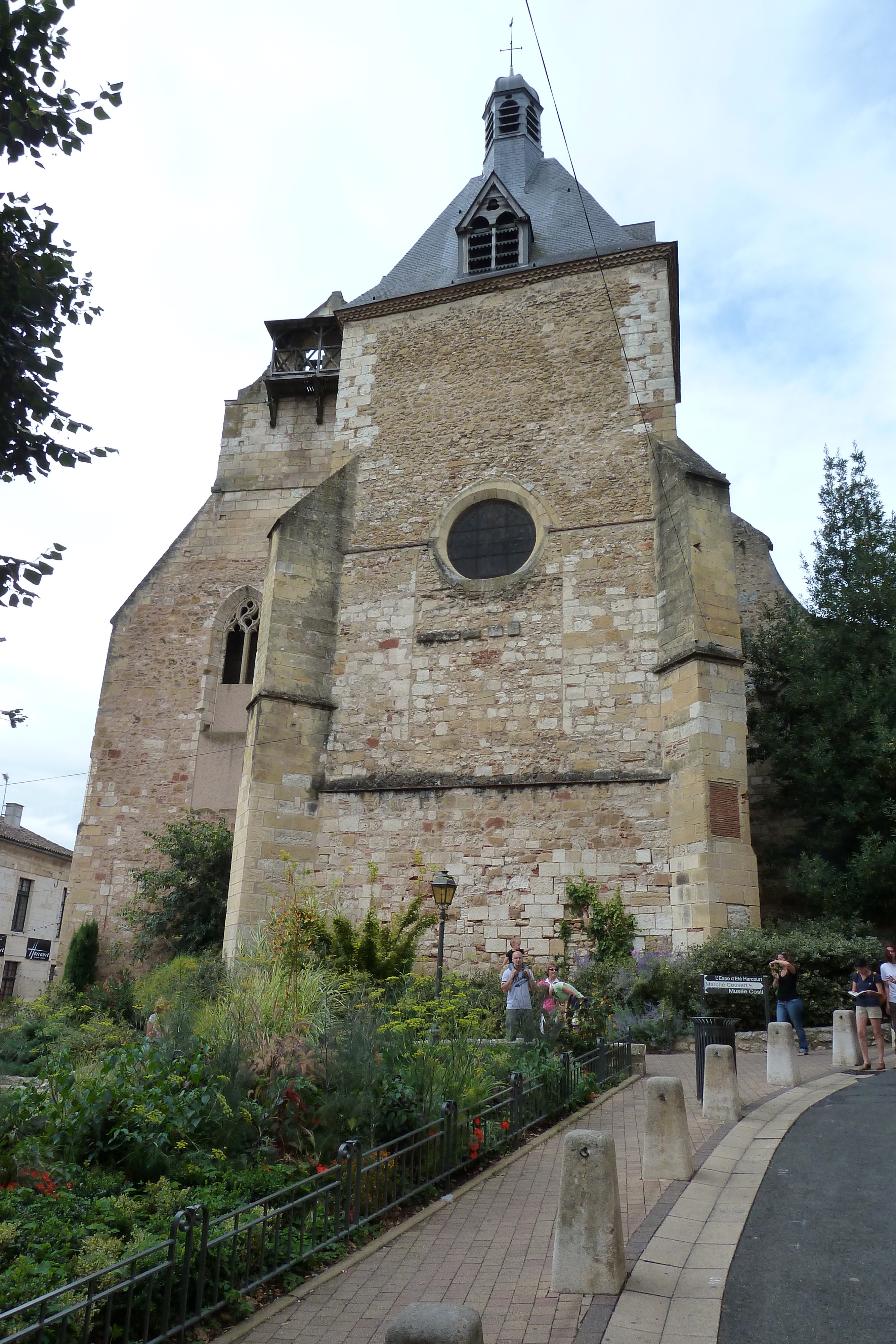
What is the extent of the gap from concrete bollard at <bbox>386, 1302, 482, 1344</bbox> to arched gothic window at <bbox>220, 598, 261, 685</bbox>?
50.8ft

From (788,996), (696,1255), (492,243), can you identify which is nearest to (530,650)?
(788,996)

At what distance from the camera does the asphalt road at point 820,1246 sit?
3.82m

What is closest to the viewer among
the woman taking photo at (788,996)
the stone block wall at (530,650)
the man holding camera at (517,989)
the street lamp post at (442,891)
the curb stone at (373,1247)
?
the curb stone at (373,1247)

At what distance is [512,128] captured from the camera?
22969 mm

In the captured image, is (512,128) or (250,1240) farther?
(512,128)

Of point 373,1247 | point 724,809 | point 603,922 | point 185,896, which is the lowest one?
point 373,1247

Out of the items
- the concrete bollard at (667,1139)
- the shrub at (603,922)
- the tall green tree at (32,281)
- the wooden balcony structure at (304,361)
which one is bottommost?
the concrete bollard at (667,1139)

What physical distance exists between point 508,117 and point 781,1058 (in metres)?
22.2

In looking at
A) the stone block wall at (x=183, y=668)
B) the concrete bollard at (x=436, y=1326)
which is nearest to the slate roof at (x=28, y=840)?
the stone block wall at (x=183, y=668)

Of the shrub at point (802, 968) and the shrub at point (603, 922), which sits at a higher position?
the shrub at point (603, 922)

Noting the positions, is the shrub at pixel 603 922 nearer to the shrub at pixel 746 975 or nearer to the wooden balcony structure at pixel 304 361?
the shrub at pixel 746 975

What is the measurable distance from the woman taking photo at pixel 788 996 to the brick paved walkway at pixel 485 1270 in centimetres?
321

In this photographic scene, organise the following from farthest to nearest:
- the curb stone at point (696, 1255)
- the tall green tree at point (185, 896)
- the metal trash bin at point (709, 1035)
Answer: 1. the tall green tree at point (185, 896)
2. the metal trash bin at point (709, 1035)
3. the curb stone at point (696, 1255)

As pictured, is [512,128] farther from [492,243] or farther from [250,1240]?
[250,1240]
